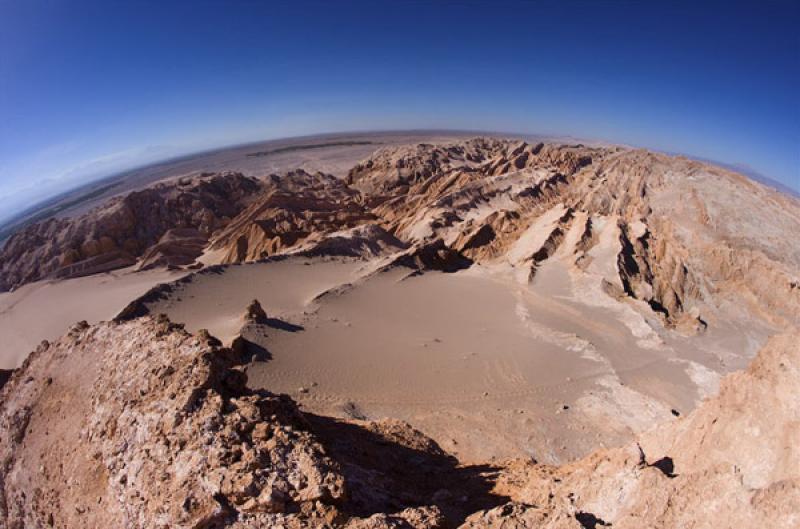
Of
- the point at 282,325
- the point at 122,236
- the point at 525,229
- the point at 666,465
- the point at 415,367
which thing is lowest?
the point at 415,367

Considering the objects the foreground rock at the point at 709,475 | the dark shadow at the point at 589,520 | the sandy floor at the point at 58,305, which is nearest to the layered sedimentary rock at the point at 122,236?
the sandy floor at the point at 58,305

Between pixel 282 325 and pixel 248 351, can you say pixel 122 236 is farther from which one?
pixel 248 351

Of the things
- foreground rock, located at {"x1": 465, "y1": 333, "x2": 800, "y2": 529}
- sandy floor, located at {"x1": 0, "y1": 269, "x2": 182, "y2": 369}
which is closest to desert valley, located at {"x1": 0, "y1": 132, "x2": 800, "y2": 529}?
foreground rock, located at {"x1": 465, "y1": 333, "x2": 800, "y2": 529}

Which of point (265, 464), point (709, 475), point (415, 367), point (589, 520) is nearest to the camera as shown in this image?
point (709, 475)

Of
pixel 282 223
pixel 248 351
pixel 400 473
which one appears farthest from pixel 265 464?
pixel 282 223

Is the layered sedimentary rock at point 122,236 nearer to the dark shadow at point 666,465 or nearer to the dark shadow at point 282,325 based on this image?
the dark shadow at point 282,325

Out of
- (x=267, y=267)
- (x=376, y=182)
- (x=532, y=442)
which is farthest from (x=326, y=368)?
(x=376, y=182)

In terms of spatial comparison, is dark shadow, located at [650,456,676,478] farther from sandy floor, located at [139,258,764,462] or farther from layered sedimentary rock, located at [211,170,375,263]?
layered sedimentary rock, located at [211,170,375,263]
